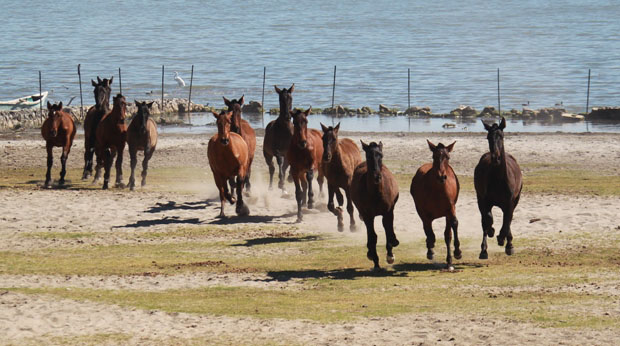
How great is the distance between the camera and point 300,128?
23.5 meters

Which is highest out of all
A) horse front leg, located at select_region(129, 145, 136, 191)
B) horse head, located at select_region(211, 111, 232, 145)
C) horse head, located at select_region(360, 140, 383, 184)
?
horse head, located at select_region(211, 111, 232, 145)

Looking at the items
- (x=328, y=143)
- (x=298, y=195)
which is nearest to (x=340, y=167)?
(x=328, y=143)

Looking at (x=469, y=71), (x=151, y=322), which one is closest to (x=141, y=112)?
(x=151, y=322)

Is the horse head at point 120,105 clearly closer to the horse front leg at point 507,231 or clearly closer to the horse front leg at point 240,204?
the horse front leg at point 240,204

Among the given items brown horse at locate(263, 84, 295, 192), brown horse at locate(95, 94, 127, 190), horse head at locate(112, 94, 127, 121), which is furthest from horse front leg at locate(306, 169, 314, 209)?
brown horse at locate(95, 94, 127, 190)

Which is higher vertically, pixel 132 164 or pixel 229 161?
pixel 229 161

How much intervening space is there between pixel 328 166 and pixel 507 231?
4.61 metres

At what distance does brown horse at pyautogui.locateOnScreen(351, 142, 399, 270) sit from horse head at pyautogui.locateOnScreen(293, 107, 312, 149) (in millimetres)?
4800

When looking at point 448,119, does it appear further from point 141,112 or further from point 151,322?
point 151,322

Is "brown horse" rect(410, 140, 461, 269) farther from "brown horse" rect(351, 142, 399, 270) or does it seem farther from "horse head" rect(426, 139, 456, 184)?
"brown horse" rect(351, 142, 399, 270)

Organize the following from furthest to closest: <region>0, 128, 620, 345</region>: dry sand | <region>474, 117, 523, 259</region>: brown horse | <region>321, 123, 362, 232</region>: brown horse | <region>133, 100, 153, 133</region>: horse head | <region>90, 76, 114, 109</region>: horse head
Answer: <region>90, 76, 114, 109</region>: horse head
<region>133, 100, 153, 133</region>: horse head
<region>321, 123, 362, 232</region>: brown horse
<region>474, 117, 523, 259</region>: brown horse
<region>0, 128, 620, 345</region>: dry sand

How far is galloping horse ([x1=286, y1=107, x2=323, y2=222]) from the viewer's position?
23562mm

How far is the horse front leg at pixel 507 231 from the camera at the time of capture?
1931 cm

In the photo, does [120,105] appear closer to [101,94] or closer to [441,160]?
[101,94]
